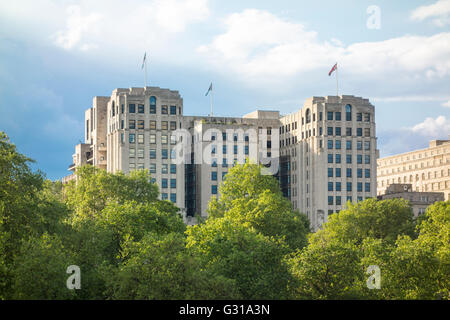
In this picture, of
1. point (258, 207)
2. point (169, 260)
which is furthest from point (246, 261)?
point (258, 207)

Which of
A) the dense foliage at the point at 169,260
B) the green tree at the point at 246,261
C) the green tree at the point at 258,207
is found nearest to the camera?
the dense foliage at the point at 169,260

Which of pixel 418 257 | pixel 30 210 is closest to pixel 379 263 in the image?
pixel 418 257

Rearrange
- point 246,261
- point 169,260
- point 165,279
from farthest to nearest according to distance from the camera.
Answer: point 246,261, point 169,260, point 165,279

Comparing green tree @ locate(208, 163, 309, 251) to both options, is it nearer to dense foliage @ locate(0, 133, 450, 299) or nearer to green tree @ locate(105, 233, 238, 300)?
dense foliage @ locate(0, 133, 450, 299)

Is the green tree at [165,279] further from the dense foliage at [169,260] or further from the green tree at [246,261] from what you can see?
the green tree at [246,261]

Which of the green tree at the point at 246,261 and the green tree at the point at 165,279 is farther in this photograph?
the green tree at the point at 246,261

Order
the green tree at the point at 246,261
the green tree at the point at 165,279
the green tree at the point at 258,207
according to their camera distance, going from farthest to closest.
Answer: the green tree at the point at 258,207 → the green tree at the point at 246,261 → the green tree at the point at 165,279

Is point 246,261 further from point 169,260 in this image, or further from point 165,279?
point 165,279

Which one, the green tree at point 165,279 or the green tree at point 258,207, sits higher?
the green tree at point 258,207

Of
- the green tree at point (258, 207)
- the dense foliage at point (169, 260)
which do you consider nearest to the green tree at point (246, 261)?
the dense foliage at point (169, 260)

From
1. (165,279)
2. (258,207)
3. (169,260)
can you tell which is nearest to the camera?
(165,279)

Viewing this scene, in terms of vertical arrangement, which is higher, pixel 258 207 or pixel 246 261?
pixel 258 207
